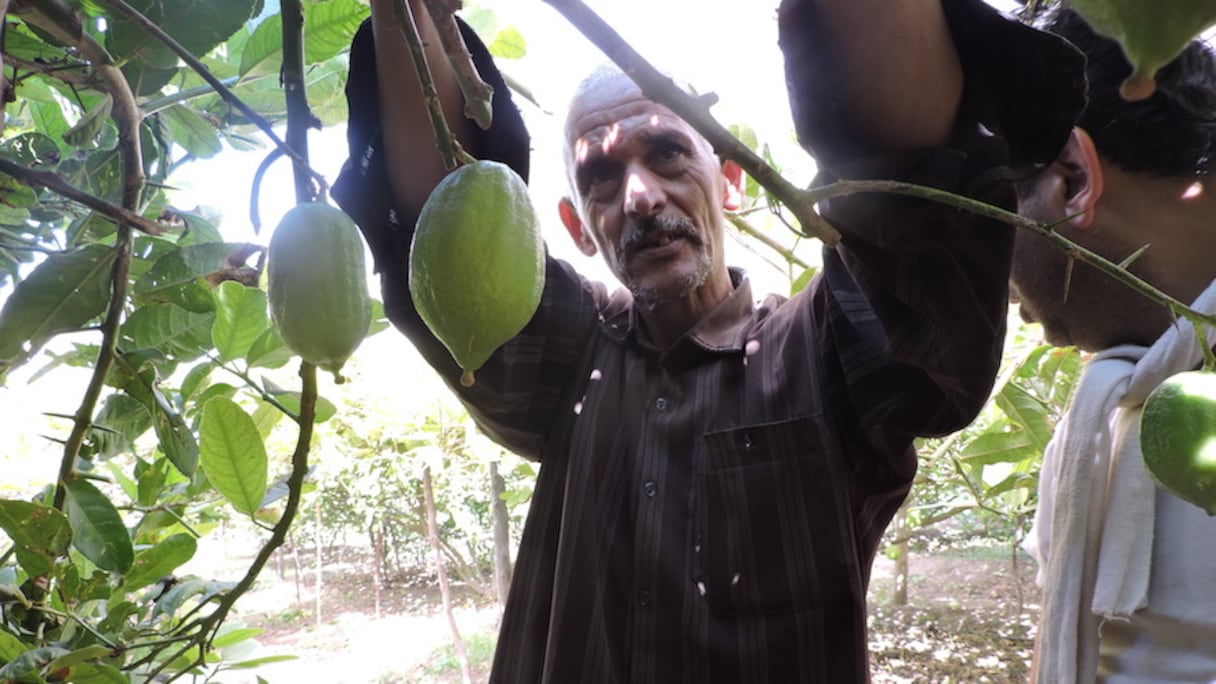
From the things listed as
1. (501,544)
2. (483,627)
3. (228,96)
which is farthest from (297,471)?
(483,627)

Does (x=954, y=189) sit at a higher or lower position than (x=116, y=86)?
lower

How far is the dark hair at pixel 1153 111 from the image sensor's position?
0.97m

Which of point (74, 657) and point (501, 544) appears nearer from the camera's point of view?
point (74, 657)

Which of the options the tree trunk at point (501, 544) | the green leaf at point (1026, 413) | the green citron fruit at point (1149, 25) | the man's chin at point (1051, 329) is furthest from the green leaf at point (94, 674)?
the tree trunk at point (501, 544)

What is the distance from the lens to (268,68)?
850mm

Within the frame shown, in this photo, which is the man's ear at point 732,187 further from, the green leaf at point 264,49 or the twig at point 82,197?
the twig at point 82,197

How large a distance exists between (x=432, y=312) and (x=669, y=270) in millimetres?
901

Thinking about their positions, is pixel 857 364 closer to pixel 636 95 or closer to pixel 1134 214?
pixel 1134 214

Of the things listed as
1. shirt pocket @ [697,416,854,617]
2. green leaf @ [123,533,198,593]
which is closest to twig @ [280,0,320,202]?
green leaf @ [123,533,198,593]

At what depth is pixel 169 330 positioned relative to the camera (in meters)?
0.83

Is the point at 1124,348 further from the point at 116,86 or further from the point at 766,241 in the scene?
the point at 116,86

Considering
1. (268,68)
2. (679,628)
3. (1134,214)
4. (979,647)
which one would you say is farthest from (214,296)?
(979,647)

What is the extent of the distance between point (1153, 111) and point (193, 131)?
1311 millimetres

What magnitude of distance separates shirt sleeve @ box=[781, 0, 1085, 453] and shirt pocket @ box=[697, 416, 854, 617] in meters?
0.20
